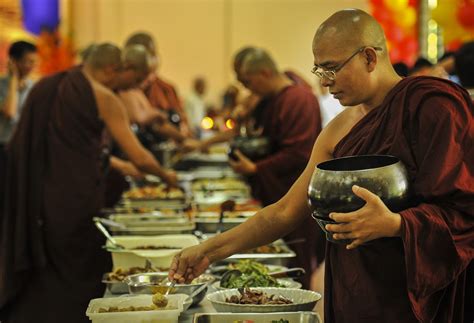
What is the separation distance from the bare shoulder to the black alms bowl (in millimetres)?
370

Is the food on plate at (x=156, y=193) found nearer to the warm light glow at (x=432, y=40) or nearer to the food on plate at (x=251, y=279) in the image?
the food on plate at (x=251, y=279)

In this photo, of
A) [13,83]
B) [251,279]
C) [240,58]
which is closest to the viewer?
[251,279]

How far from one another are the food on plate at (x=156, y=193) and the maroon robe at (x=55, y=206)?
44 cm

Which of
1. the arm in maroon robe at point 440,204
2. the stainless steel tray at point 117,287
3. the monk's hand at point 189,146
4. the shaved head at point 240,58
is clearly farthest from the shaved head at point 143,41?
the arm in maroon robe at point 440,204

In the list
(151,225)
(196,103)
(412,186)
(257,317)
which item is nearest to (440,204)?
(412,186)

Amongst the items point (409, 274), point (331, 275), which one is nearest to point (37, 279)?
point (331, 275)

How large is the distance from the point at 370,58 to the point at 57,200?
2419mm

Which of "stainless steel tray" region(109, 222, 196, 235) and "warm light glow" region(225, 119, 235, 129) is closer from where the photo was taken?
"stainless steel tray" region(109, 222, 196, 235)

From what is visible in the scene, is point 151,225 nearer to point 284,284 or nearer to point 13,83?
point 284,284

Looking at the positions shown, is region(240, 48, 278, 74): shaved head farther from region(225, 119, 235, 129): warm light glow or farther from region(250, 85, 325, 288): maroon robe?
region(225, 119, 235, 129): warm light glow

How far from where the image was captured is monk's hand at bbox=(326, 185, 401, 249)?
2.04 m

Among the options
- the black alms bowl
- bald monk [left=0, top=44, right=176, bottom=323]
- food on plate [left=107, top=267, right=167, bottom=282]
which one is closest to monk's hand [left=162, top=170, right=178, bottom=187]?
bald monk [left=0, top=44, right=176, bottom=323]

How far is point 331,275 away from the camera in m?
2.47

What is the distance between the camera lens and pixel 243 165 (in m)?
5.25
